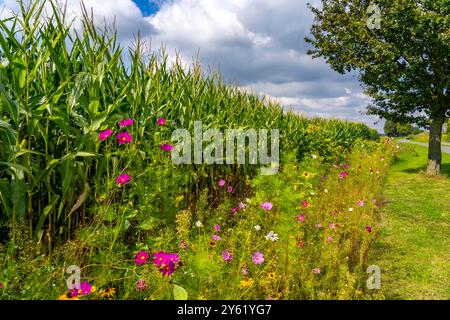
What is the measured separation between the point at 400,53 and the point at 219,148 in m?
8.21

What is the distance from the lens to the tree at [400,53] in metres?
10.1

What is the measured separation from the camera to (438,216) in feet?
21.1

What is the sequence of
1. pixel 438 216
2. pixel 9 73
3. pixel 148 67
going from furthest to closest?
pixel 438 216 → pixel 148 67 → pixel 9 73

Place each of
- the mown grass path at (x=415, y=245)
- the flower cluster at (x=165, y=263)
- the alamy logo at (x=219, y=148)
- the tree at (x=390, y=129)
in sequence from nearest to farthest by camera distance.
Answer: the flower cluster at (x=165, y=263), the mown grass path at (x=415, y=245), the alamy logo at (x=219, y=148), the tree at (x=390, y=129)

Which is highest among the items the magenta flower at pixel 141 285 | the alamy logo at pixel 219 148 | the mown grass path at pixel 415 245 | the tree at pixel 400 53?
the tree at pixel 400 53

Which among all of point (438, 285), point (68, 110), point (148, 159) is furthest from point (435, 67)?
point (68, 110)

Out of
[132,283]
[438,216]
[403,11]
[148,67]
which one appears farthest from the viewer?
[403,11]

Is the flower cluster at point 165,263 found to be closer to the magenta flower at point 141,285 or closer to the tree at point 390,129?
the magenta flower at point 141,285

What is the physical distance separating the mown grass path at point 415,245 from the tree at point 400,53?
3424mm

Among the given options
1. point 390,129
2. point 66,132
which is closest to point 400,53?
point 66,132

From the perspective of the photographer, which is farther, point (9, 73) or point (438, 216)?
point (438, 216)

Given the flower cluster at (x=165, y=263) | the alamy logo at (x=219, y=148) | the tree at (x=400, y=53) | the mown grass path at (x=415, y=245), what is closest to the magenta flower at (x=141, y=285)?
the flower cluster at (x=165, y=263)
